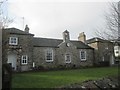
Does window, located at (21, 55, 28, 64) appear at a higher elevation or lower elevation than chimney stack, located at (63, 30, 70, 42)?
lower

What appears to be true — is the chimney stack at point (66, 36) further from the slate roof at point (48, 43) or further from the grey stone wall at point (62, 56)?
the slate roof at point (48, 43)

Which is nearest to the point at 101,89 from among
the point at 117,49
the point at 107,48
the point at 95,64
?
the point at 117,49

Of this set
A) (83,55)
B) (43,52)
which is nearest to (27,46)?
(43,52)

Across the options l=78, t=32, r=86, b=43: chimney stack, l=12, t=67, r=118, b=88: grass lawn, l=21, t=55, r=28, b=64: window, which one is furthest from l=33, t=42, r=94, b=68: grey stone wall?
l=12, t=67, r=118, b=88: grass lawn

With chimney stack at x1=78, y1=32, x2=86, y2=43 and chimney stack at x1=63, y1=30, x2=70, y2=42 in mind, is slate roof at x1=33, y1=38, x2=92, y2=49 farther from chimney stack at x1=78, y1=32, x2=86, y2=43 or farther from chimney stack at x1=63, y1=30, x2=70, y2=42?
chimney stack at x1=78, y1=32, x2=86, y2=43

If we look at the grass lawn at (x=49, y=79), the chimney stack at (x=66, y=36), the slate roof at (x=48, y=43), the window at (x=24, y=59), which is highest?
the chimney stack at (x=66, y=36)

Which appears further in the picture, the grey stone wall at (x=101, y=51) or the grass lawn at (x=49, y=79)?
the grey stone wall at (x=101, y=51)

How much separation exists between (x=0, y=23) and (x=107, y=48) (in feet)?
96.1

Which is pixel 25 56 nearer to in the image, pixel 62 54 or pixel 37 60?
pixel 37 60

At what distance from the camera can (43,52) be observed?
1507 inches

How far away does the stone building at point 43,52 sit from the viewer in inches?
1378

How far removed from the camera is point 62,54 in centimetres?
4069

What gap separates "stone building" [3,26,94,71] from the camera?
3500 centimetres

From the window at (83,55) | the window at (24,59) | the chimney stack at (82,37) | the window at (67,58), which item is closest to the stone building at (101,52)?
the chimney stack at (82,37)
